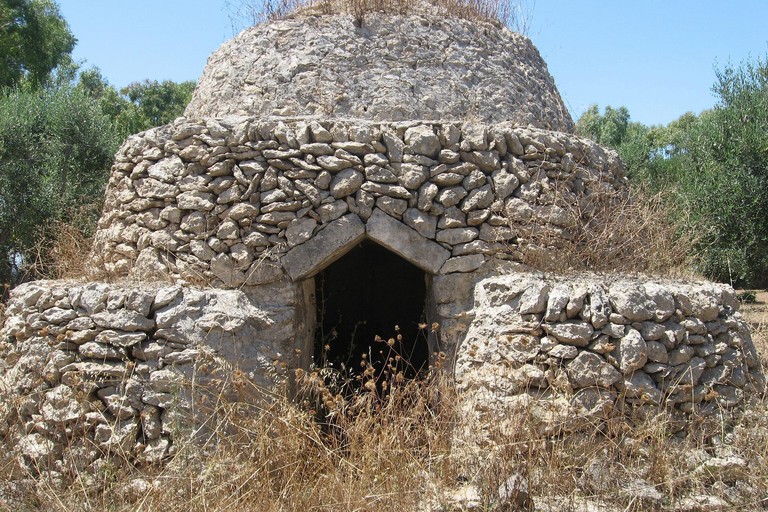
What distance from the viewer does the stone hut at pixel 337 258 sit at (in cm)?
449

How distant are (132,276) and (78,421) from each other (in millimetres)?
1212

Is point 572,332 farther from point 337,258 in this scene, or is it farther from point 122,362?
point 122,362

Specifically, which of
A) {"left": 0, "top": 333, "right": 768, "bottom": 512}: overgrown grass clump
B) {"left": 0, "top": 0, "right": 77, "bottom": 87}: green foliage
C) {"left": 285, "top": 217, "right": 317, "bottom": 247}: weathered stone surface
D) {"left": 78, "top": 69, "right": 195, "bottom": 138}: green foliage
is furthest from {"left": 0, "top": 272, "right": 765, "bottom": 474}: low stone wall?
{"left": 78, "top": 69, "right": 195, "bottom": 138}: green foliage

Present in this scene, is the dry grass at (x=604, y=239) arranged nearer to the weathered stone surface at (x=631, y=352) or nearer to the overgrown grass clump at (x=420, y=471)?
the weathered stone surface at (x=631, y=352)

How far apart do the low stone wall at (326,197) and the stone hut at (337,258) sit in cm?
2

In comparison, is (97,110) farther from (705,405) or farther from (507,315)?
(705,405)

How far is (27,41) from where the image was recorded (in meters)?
16.9

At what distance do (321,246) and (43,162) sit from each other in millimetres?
7195

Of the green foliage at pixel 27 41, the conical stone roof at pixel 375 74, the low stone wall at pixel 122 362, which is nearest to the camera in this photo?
the low stone wall at pixel 122 362

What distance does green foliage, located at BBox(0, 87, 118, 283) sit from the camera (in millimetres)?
10000

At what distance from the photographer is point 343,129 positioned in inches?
202

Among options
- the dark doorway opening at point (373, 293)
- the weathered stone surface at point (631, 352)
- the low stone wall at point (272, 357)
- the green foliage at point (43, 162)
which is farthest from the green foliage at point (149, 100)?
the weathered stone surface at point (631, 352)

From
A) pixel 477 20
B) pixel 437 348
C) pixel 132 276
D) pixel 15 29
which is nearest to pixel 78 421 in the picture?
pixel 132 276

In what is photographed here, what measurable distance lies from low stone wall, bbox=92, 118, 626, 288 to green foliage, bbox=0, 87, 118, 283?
520cm
